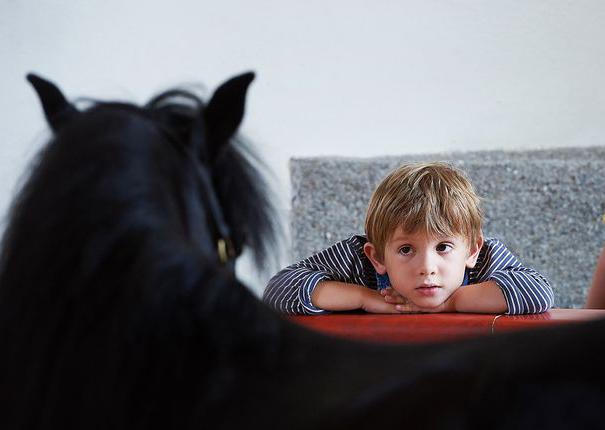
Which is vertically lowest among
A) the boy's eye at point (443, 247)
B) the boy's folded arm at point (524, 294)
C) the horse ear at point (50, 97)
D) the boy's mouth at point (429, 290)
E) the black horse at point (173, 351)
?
the black horse at point (173, 351)

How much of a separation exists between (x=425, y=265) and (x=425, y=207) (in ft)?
0.29

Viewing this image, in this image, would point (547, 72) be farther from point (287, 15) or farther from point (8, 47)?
point (8, 47)

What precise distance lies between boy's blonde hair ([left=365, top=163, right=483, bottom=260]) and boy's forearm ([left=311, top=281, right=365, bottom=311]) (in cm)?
9

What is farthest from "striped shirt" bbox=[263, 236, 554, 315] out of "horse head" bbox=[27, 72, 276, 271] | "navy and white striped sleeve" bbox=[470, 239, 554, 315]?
"horse head" bbox=[27, 72, 276, 271]

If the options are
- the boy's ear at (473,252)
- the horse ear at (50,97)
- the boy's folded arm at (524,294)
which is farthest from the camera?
the boy's ear at (473,252)

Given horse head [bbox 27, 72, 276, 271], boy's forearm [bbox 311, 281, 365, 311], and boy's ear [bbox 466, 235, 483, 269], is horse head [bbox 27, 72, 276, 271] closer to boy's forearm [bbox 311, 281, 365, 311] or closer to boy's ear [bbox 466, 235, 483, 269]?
boy's forearm [bbox 311, 281, 365, 311]

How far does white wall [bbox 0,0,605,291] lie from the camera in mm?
1959

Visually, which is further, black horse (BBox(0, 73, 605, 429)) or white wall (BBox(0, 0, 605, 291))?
white wall (BBox(0, 0, 605, 291))

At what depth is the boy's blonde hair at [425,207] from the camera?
1.26m

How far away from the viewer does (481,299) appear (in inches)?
47.8

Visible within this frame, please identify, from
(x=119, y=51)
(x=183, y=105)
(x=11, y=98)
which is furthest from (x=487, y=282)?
(x=11, y=98)

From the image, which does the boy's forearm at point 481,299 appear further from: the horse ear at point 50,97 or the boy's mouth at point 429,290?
the horse ear at point 50,97

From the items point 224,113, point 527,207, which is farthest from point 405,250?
point 527,207

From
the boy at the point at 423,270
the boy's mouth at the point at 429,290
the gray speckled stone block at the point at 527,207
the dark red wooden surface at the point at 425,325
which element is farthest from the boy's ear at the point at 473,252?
the gray speckled stone block at the point at 527,207
